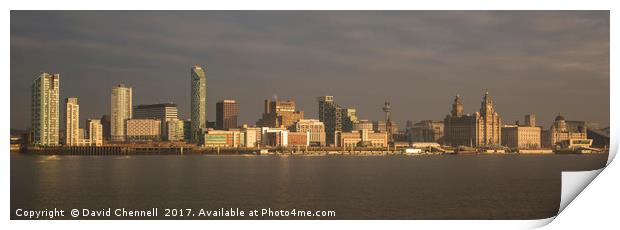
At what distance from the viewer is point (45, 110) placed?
1819cm

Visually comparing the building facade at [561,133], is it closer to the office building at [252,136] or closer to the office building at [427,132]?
the office building at [427,132]

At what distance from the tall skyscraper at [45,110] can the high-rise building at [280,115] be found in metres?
5.18

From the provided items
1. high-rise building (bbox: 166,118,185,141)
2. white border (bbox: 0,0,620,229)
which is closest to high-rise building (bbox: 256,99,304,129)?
high-rise building (bbox: 166,118,185,141)

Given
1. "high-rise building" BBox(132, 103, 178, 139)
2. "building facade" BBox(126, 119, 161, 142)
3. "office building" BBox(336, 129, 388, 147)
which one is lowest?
"office building" BBox(336, 129, 388, 147)

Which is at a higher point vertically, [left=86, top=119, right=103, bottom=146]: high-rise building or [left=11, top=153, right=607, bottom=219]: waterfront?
[left=86, top=119, right=103, bottom=146]: high-rise building

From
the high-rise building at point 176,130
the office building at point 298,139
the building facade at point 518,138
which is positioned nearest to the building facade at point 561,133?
the building facade at point 518,138

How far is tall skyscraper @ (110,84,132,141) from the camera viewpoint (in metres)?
16.4

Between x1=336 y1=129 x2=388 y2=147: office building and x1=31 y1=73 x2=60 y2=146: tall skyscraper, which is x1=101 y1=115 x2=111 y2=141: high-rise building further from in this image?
x1=336 y1=129 x2=388 y2=147: office building

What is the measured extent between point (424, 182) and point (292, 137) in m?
16.3

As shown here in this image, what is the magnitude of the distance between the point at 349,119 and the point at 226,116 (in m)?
4.19

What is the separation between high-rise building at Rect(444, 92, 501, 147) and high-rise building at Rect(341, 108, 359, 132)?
288cm
